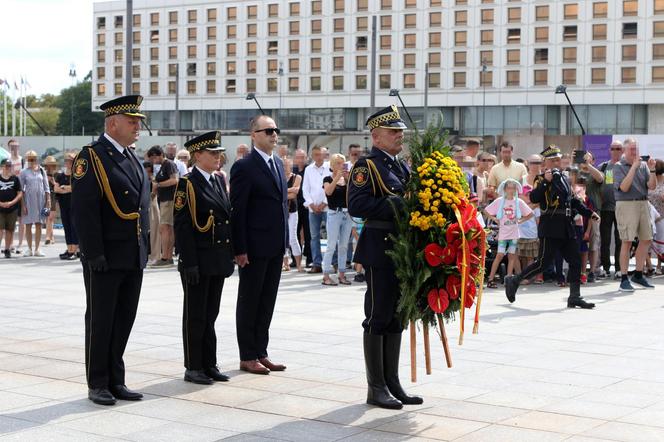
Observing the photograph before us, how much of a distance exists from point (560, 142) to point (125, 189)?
6051 centimetres

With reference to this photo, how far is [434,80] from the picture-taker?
99.6 m

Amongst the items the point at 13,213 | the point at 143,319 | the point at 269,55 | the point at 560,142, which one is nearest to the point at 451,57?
the point at 269,55

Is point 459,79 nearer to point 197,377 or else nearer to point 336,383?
point 336,383

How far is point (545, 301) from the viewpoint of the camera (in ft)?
46.3

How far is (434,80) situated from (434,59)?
1.93m

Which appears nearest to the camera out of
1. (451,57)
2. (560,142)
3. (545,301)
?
(545,301)

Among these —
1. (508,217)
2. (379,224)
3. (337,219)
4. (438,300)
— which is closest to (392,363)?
(438,300)

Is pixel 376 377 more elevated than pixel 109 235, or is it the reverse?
pixel 109 235

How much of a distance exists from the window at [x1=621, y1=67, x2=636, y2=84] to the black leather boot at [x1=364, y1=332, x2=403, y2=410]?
89983 millimetres

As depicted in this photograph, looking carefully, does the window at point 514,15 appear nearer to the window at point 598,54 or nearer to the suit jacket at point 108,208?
the window at point 598,54

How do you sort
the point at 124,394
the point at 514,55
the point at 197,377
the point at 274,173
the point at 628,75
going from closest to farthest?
the point at 124,394 < the point at 197,377 < the point at 274,173 < the point at 628,75 < the point at 514,55

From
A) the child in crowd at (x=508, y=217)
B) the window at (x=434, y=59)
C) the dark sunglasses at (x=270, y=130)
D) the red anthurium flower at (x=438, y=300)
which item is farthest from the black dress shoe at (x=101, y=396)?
the window at (x=434, y=59)

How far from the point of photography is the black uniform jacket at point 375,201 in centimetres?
746

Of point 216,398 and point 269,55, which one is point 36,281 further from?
point 269,55
